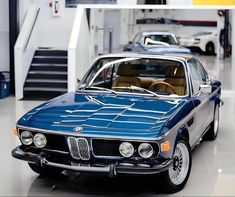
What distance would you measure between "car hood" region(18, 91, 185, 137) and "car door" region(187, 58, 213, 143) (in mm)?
440

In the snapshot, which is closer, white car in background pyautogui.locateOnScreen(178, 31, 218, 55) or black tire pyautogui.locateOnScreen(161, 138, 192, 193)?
black tire pyautogui.locateOnScreen(161, 138, 192, 193)

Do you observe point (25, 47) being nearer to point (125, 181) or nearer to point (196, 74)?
point (196, 74)

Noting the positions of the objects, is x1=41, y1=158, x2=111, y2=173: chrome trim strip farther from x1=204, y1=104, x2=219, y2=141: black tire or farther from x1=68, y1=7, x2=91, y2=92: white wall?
x1=68, y1=7, x2=91, y2=92: white wall

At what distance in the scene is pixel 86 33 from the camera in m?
12.6

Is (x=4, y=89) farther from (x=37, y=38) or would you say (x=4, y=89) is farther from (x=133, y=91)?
(x=133, y=91)

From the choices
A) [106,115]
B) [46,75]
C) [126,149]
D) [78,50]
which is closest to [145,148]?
[126,149]

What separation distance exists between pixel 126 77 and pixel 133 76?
9cm

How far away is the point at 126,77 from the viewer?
19.7 ft

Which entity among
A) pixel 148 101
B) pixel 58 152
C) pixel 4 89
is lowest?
pixel 4 89

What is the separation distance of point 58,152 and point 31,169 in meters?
1.14

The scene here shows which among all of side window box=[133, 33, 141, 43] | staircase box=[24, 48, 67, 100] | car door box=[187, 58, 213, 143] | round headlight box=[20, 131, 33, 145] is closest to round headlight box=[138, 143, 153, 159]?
round headlight box=[20, 131, 33, 145]

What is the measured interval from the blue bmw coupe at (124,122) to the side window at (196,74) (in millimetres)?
30

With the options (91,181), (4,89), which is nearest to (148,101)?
(91,181)

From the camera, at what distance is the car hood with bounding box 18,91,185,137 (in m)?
4.43
